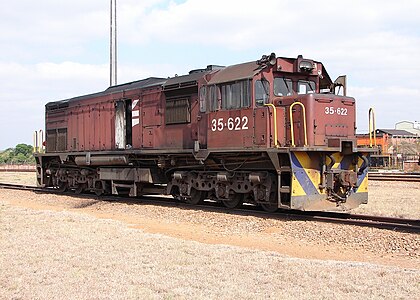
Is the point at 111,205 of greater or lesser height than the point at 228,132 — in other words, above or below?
below

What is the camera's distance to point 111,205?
53.9 feet

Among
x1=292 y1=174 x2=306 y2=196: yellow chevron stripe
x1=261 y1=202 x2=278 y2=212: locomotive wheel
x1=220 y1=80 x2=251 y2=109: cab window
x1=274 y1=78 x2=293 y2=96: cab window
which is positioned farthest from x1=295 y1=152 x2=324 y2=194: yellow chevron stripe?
x1=220 y1=80 x2=251 y2=109: cab window

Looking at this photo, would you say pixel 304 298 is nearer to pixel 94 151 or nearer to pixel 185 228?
pixel 185 228

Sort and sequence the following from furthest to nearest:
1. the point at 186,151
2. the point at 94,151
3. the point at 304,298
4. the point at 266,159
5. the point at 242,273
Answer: the point at 94,151 < the point at 186,151 < the point at 266,159 < the point at 242,273 < the point at 304,298

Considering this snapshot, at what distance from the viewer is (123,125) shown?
1819 cm

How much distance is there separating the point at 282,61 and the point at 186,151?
377 centimetres

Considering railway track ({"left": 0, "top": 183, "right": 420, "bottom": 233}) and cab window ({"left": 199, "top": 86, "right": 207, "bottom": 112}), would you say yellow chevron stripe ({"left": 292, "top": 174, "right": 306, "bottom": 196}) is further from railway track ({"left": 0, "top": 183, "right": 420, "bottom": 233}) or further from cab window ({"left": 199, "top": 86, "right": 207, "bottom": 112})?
cab window ({"left": 199, "top": 86, "right": 207, "bottom": 112})

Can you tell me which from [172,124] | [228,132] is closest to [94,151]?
[172,124]

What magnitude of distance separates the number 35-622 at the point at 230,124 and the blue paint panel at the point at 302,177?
1.69 metres

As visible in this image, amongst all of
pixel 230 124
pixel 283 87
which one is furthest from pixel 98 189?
pixel 283 87

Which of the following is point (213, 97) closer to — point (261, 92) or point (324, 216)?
point (261, 92)

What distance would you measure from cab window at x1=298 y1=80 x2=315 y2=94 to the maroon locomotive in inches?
1.1

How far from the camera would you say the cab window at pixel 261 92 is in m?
12.8

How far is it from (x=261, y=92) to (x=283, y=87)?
71 cm
